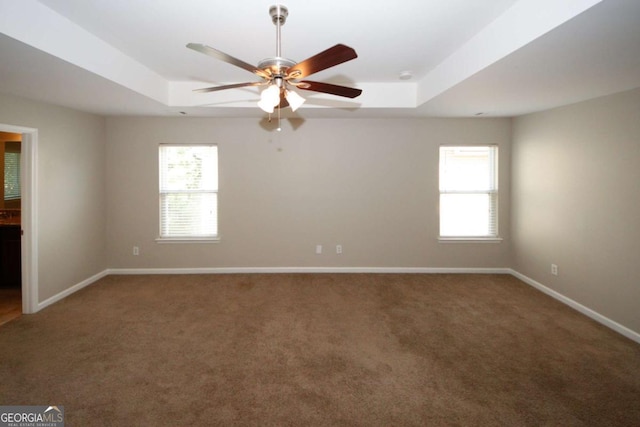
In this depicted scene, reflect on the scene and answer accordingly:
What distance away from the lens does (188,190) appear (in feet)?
15.7

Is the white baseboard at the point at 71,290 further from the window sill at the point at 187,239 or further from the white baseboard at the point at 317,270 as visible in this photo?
the window sill at the point at 187,239

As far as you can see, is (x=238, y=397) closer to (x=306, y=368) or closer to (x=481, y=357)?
(x=306, y=368)

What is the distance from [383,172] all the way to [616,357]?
129 inches

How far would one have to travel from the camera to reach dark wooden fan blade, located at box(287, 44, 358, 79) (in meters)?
1.57

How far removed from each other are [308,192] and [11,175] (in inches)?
186

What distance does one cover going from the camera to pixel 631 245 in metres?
3.04

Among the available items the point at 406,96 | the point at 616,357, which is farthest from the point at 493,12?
the point at 616,357

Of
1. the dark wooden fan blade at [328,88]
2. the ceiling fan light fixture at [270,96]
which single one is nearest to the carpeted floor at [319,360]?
the ceiling fan light fixture at [270,96]

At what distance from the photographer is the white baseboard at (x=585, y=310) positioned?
118 inches

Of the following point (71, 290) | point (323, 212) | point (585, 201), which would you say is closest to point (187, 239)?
point (71, 290)

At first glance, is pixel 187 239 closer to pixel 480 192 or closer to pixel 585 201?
pixel 480 192

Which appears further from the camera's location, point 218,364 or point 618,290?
point 618,290

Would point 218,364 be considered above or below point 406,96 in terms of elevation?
below

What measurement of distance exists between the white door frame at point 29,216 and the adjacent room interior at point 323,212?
0.08 feet
